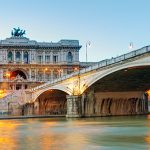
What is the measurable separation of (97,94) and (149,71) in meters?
19.2

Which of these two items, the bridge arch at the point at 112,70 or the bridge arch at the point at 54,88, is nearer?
the bridge arch at the point at 112,70

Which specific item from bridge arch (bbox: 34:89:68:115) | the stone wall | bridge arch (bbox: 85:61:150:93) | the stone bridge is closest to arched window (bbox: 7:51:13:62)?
bridge arch (bbox: 34:89:68:115)

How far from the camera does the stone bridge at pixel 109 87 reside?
7016cm

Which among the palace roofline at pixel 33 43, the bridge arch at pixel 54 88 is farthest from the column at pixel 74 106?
the palace roofline at pixel 33 43

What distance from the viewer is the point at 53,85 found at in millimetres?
101625

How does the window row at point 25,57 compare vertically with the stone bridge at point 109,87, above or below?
above

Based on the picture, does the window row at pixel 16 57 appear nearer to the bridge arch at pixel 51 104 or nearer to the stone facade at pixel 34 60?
the stone facade at pixel 34 60

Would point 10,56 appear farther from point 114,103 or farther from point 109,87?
point 109,87

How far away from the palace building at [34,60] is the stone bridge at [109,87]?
4215cm

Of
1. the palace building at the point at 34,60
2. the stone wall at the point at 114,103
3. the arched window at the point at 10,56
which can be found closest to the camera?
the stone wall at the point at 114,103

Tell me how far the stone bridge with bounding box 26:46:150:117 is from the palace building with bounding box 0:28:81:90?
42.2m

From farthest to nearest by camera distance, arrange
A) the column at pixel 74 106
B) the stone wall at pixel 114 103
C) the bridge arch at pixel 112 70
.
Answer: the stone wall at pixel 114 103, the column at pixel 74 106, the bridge arch at pixel 112 70

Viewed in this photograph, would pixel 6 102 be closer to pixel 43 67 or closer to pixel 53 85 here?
pixel 53 85

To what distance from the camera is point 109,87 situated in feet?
283
